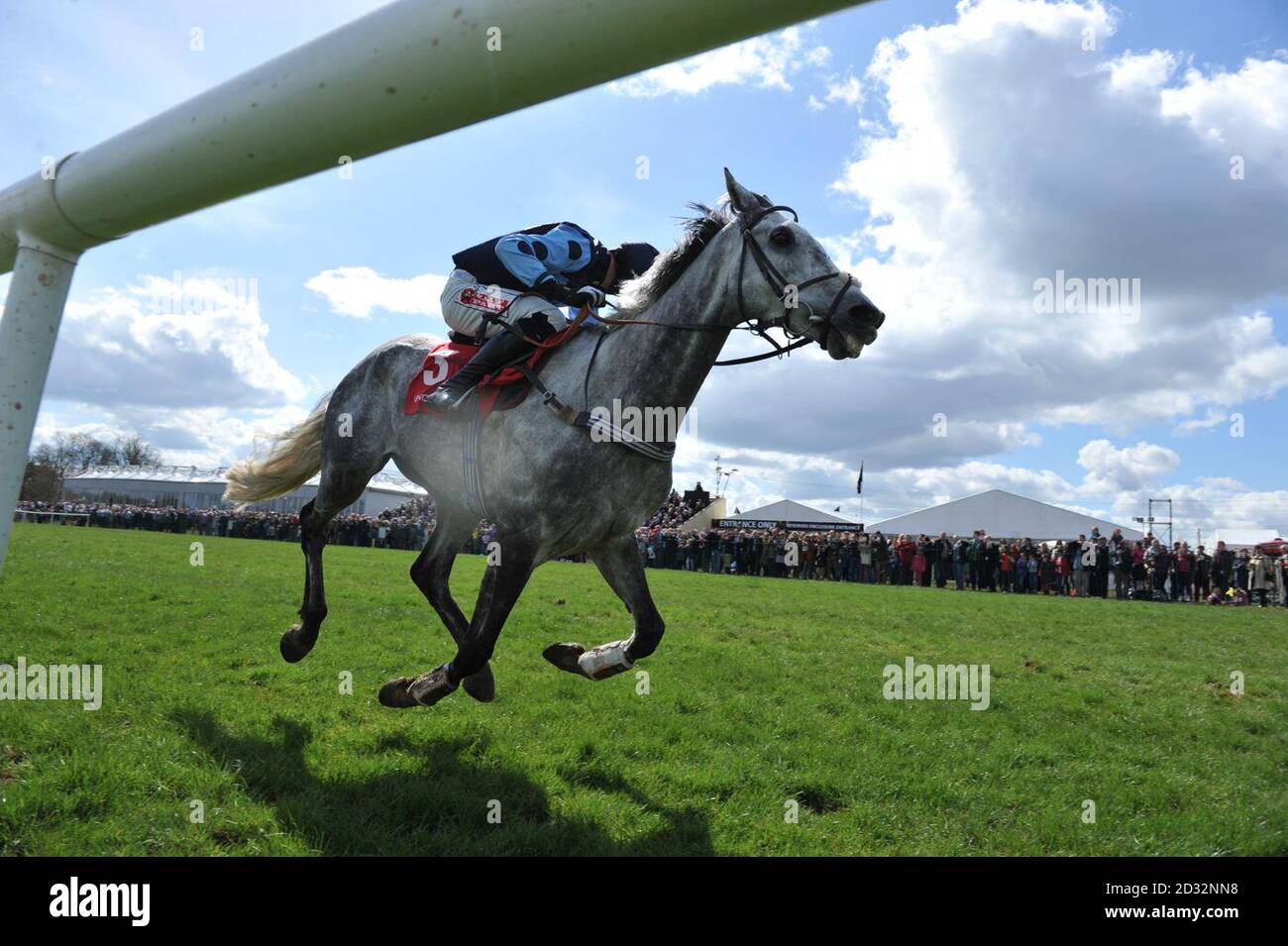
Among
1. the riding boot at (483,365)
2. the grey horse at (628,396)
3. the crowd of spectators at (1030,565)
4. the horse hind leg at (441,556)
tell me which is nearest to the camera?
the grey horse at (628,396)

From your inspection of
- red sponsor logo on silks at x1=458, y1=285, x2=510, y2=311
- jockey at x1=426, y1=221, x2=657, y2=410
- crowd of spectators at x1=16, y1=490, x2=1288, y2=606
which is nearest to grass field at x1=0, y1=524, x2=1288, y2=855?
jockey at x1=426, y1=221, x2=657, y2=410

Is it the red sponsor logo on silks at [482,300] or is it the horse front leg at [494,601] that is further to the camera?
the red sponsor logo on silks at [482,300]

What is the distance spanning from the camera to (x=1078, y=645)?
34.4ft

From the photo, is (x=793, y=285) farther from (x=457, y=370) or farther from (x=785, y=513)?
(x=785, y=513)

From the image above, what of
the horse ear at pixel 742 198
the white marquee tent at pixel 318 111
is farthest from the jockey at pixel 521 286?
the white marquee tent at pixel 318 111

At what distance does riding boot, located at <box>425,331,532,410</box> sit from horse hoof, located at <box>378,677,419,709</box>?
1646 millimetres

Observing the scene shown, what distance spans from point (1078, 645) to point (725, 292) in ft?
29.3

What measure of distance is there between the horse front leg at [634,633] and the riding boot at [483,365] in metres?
1.19

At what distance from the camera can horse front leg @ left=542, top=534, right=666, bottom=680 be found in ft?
14.4

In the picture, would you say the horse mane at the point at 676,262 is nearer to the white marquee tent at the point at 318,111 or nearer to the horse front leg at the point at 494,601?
the horse front leg at the point at 494,601

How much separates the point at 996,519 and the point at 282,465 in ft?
115

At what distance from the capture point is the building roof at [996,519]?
34406mm
